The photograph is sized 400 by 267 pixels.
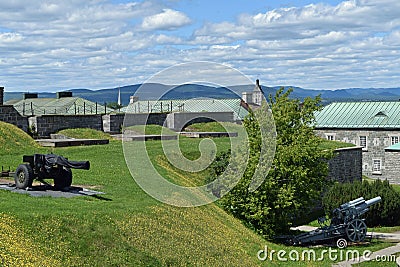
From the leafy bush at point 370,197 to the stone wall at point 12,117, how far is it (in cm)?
1605

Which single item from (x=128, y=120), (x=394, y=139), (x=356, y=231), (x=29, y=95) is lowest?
(x=356, y=231)

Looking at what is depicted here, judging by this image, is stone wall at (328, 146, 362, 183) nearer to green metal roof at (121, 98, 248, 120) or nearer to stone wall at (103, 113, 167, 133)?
stone wall at (103, 113, 167, 133)

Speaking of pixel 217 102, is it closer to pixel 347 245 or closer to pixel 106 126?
pixel 106 126

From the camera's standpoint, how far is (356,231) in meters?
24.9

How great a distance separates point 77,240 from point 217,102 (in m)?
37.5

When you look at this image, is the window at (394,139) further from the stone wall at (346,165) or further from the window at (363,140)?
the stone wall at (346,165)

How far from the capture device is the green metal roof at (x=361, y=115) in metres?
51.6

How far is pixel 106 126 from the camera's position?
39.1m

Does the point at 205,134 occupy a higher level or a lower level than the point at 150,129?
lower

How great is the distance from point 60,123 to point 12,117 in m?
3.84

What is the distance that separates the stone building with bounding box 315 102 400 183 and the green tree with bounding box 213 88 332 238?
24335 mm

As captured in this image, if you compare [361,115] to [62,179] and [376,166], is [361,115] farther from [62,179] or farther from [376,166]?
[62,179]

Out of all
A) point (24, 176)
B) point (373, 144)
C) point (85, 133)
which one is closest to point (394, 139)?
point (373, 144)

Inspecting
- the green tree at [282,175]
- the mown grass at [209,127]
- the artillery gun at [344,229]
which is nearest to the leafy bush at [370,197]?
the green tree at [282,175]
